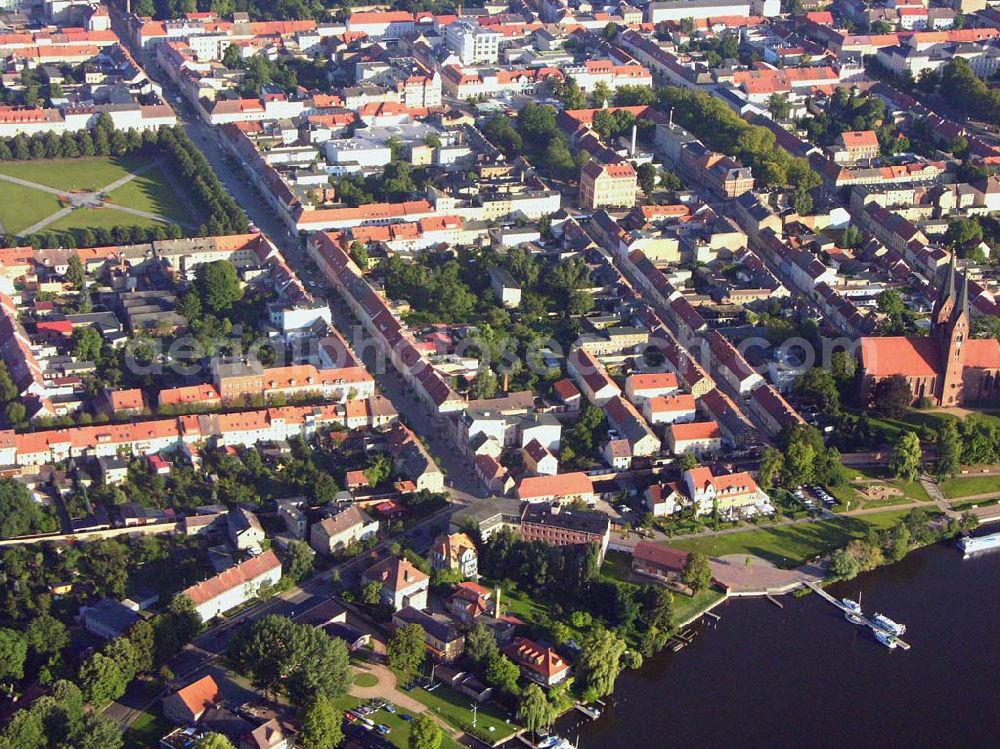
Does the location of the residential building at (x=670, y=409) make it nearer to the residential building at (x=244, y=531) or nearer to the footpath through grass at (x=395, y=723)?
the residential building at (x=244, y=531)

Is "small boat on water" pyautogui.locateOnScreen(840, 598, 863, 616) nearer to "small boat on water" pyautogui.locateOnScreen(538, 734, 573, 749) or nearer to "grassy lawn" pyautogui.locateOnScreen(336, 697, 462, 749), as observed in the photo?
"small boat on water" pyautogui.locateOnScreen(538, 734, 573, 749)

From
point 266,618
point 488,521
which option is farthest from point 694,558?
point 266,618

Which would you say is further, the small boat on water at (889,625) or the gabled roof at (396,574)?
the small boat on water at (889,625)

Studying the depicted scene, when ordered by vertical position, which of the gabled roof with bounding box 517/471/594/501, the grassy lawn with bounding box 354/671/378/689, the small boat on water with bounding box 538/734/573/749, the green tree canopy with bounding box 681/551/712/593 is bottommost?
the small boat on water with bounding box 538/734/573/749

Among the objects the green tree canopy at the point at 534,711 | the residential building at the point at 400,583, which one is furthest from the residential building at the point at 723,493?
the green tree canopy at the point at 534,711

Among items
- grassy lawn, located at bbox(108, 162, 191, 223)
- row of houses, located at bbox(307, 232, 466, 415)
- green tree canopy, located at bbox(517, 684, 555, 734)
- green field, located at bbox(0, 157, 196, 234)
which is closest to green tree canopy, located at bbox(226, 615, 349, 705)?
green tree canopy, located at bbox(517, 684, 555, 734)

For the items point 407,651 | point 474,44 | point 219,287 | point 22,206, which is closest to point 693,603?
point 407,651
